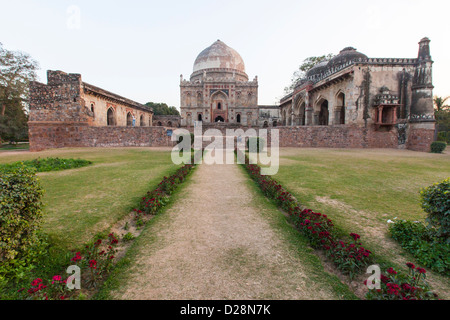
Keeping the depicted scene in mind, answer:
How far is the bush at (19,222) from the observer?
2326 mm

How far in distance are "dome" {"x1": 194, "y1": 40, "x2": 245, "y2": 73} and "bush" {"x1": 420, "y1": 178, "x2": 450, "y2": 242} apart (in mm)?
39181

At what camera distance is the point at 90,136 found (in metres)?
18.8

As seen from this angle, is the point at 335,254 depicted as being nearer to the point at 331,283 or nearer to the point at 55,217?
the point at 331,283

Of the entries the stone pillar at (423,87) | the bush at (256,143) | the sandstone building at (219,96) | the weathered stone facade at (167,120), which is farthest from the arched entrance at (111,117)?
the stone pillar at (423,87)

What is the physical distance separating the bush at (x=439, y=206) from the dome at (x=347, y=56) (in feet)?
80.4

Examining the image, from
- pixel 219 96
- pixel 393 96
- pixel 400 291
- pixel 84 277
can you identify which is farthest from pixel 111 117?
pixel 400 291

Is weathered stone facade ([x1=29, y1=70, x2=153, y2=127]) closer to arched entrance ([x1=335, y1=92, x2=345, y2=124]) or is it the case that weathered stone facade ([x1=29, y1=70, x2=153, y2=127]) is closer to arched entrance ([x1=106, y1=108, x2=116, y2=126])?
arched entrance ([x1=106, y1=108, x2=116, y2=126])

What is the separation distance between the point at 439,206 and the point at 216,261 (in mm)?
2798

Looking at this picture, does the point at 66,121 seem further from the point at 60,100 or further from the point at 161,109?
the point at 161,109

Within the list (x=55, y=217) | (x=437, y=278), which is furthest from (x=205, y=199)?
(x=437, y=278)

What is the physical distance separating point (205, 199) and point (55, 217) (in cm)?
283

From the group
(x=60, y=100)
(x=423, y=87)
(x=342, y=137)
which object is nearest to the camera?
(x=423, y=87)
